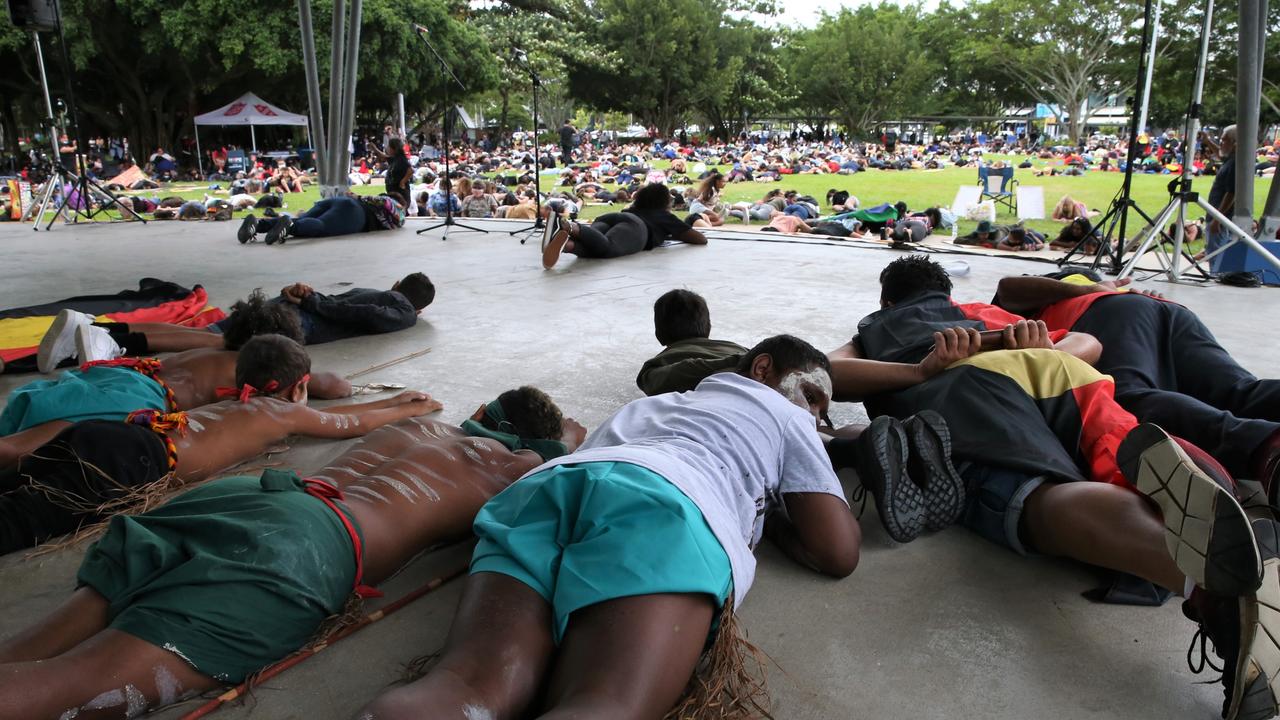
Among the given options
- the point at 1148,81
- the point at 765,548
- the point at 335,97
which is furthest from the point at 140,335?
the point at 1148,81

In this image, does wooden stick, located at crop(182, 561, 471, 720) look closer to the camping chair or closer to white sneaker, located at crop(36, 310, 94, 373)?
white sneaker, located at crop(36, 310, 94, 373)

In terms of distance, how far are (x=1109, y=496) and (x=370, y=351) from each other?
3.34 metres

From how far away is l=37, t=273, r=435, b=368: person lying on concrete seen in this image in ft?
10.9

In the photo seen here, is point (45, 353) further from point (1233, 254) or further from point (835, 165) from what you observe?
point (835, 165)

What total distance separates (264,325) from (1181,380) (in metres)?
3.27

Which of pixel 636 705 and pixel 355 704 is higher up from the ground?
pixel 636 705

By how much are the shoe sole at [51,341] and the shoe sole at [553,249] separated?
142 inches

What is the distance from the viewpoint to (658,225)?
25.4 feet

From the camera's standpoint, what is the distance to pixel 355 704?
1.57 m

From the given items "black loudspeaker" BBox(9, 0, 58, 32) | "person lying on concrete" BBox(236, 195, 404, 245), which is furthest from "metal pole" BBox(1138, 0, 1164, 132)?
"black loudspeaker" BBox(9, 0, 58, 32)

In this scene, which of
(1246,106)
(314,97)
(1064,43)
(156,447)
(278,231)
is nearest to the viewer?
(156,447)

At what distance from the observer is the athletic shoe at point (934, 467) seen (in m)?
2.12

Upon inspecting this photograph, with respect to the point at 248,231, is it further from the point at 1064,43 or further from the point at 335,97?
the point at 1064,43

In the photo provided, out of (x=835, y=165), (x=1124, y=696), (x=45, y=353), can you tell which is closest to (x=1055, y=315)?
(x=1124, y=696)
